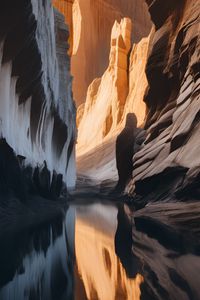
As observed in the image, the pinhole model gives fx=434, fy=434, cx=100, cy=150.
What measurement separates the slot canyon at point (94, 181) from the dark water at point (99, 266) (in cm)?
1

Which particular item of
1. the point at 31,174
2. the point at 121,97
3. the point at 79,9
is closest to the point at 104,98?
the point at 121,97

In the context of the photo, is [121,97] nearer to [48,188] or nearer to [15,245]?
[48,188]

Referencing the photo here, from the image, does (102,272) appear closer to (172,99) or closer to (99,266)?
(99,266)

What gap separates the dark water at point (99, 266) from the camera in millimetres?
4008

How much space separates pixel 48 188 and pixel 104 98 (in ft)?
78.6

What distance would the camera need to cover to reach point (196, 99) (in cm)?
1332

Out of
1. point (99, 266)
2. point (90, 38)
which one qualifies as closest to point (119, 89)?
point (90, 38)

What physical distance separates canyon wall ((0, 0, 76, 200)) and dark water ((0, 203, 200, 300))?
4142 mm

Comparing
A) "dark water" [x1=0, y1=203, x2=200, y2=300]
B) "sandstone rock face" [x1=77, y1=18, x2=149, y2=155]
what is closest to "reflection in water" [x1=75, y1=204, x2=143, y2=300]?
"dark water" [x1=0, y1=203, x2=200, y2=300]

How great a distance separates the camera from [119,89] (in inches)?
1479

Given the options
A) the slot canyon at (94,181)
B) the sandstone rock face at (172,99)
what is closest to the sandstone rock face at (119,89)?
the slot canyon at (94,181)

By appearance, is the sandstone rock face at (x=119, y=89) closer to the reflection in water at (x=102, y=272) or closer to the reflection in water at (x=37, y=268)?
the reflection in water at (x=102, y=272)

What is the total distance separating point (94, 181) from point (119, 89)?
1053 centimetres

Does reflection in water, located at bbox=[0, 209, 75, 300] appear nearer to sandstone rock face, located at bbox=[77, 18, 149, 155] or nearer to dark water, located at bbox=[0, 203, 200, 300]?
dark water, located at bbox=[0, 203, 200, 300]
